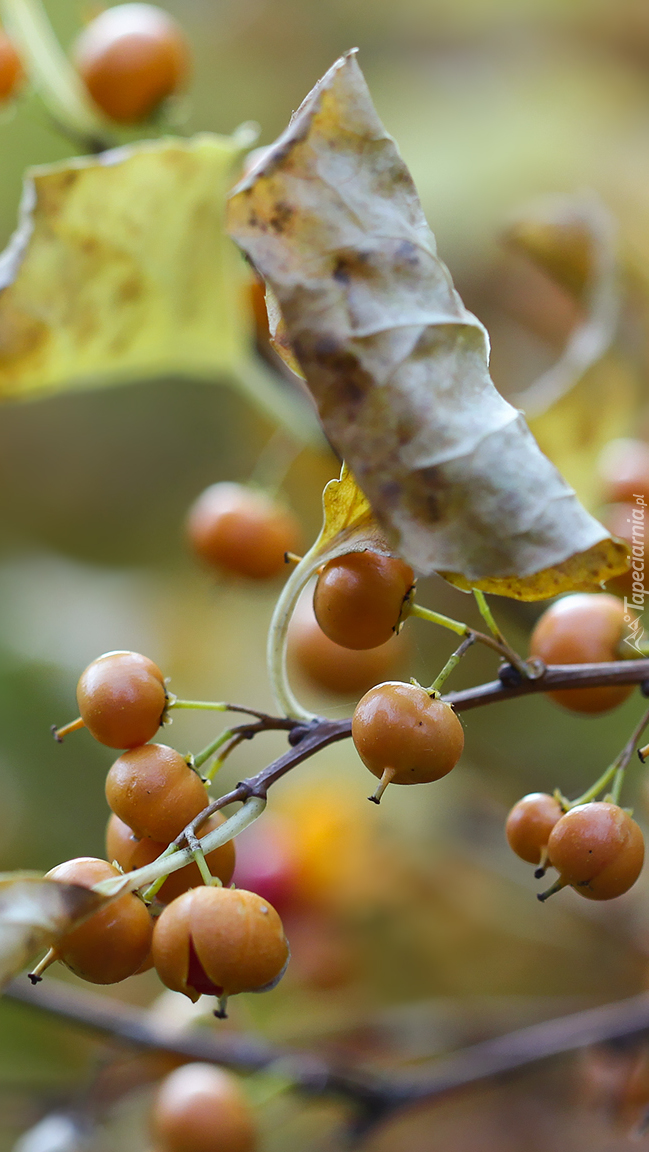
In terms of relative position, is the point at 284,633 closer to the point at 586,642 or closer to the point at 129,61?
the point at 586,642

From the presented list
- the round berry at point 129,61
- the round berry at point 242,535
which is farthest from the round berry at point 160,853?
the round berry at point 129,61

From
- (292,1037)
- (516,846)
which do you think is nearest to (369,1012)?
(292,1037)

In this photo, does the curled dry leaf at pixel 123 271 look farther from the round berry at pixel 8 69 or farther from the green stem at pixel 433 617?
the green stem at pixel 433 617

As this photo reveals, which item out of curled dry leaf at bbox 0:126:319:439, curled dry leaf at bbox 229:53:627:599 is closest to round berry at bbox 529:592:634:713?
curled dry leaf at bbox 229:53:627:599

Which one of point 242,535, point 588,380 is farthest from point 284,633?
point 588,380

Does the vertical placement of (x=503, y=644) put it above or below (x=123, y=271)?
below

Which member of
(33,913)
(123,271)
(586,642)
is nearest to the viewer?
(33,913)

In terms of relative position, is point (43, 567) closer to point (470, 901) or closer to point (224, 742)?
point (470, 901)
